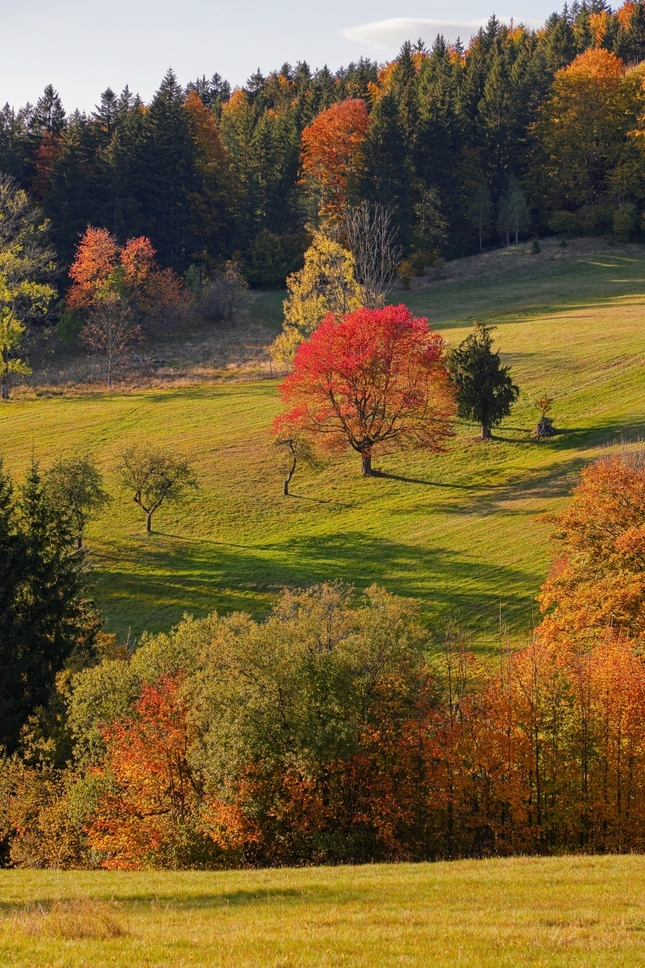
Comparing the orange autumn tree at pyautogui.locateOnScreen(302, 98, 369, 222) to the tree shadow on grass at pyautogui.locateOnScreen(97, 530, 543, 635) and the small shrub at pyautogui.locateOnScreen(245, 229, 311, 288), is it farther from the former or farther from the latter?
the tree shadow on grass at pyautogui.locateOnScreen(97, 530, 543, 635)

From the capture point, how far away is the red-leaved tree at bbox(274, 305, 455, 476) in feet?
201

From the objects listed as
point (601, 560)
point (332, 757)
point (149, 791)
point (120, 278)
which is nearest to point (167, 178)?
point (120, 278)

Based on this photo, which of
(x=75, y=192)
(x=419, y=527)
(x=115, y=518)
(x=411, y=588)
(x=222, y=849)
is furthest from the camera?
(x=75, y=192)

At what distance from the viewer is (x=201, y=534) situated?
5578 centimetres

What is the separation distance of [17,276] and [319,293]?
29.5 meters

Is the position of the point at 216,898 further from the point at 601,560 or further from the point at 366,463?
the point at 366,463

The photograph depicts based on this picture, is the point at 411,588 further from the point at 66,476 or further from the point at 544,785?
the point at 66,476

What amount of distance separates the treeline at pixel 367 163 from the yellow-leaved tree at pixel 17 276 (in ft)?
32.5

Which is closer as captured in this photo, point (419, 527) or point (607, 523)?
point (607, 523)

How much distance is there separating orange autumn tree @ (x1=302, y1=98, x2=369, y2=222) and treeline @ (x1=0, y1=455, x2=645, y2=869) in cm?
9735

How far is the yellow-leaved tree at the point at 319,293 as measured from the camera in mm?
86562

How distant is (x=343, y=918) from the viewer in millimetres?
15531

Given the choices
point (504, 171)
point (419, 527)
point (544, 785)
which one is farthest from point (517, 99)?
point (544, 785)

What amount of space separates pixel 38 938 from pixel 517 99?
430 ft
